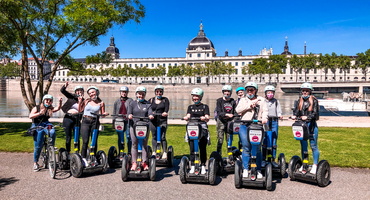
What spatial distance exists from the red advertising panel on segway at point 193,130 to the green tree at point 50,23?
308 inches

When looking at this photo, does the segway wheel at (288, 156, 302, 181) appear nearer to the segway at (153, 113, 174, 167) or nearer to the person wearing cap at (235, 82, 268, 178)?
the person wearing cap at (235, 82, 268, 178)

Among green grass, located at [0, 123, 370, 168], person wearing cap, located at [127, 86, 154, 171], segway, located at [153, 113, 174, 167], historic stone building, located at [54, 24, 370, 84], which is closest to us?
person wearing cap, located at [127, 86, 154, 171]

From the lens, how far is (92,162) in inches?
298

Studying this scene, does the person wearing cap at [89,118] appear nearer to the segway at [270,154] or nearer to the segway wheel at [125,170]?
the segway wheel at [125,170]

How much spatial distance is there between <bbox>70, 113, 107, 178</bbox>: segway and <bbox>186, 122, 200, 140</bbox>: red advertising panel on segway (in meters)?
2.43

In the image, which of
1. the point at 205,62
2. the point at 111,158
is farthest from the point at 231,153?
the point at 205,62

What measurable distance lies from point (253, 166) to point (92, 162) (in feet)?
12.8

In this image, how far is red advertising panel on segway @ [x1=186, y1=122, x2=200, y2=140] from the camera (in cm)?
665

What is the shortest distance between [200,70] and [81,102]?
104 m

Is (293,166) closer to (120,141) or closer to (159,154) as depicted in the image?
(159,154)

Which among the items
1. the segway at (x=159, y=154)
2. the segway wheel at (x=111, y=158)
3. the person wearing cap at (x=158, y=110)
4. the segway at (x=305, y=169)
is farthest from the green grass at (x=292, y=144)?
the segway at (x=305, y=169)

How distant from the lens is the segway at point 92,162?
286 inches

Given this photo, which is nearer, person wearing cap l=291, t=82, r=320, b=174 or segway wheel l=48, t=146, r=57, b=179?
person wearing cap l=291, t=82, r=320, b=174

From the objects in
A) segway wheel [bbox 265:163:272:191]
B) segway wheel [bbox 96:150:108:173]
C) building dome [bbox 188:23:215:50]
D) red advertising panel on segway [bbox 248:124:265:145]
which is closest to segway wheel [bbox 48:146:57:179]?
segway wheel [bbox 96:150:108:173]
